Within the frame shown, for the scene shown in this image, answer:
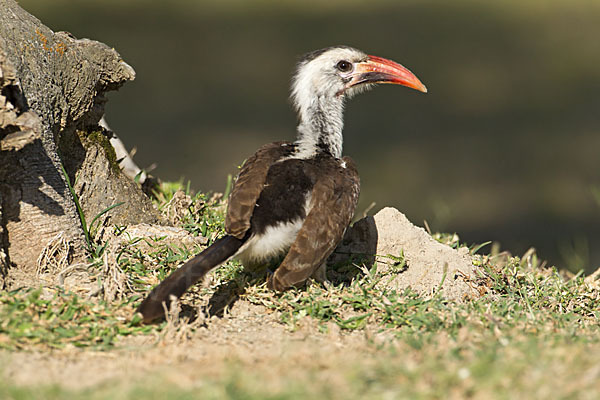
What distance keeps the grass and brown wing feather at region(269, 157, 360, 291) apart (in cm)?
23

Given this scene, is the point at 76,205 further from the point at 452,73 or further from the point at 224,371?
the point at 452,73

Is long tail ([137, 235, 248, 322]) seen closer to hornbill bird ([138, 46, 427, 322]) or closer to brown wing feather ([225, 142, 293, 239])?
hornbill bird ([138, 46, 427, 322])

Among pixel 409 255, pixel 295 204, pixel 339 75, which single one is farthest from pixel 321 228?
pixel 339 75

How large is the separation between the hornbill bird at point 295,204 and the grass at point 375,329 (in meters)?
0.24

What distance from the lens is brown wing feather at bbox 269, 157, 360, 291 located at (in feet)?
14.2

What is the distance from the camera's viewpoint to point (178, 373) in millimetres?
3266

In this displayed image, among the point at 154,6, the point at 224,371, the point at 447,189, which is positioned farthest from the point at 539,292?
the point at 154,6

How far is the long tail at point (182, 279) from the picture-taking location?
389 centimetres

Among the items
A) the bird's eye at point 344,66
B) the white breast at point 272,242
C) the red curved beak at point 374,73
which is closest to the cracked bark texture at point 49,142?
the white breast at point 272,242

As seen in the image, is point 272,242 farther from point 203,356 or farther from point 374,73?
point 374,73

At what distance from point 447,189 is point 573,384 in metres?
8.37

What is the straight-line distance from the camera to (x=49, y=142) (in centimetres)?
457

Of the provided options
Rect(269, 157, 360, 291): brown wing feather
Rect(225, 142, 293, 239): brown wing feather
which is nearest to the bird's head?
Rect(225, 142, 293, 239): brown wing feather

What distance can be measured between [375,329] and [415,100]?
34.4 ft
